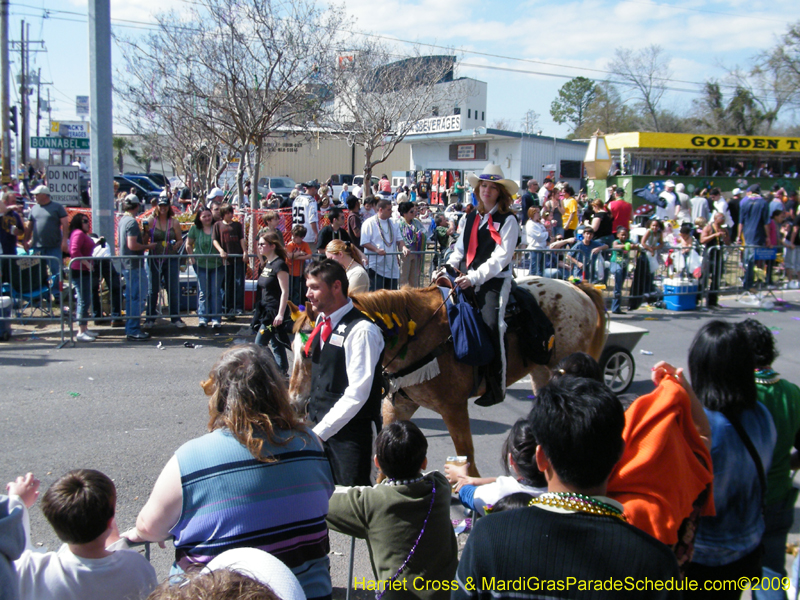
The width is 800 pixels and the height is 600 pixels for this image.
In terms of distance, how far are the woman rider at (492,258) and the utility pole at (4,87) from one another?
2134cm

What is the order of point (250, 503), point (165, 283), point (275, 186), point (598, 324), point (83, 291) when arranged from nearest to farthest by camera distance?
point (250, 503) → point (598, 324) → point (83, 291) → point (165, 283) → point (275, 186)

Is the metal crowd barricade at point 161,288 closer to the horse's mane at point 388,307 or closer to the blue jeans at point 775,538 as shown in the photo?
the horse's mane at point 388,307

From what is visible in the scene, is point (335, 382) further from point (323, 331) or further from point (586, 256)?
point (586, 256)

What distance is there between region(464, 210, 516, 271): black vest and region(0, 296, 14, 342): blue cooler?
23.6 feet

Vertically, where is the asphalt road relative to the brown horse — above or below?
below

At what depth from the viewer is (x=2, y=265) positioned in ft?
32.1

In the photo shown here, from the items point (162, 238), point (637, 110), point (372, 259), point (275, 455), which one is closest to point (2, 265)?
point (162, 238)

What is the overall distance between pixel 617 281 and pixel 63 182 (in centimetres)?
1030

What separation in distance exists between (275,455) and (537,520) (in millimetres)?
1001

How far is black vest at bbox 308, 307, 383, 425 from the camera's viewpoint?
374 centimetres

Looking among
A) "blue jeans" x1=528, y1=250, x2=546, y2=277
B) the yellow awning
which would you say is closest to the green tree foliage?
the yellow awning

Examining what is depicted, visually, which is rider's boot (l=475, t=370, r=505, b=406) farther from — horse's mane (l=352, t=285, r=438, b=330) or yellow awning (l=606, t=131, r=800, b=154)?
yellow awning (l=606, t=131, r=800, b=154)

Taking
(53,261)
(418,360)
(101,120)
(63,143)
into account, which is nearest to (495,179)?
(418,360)

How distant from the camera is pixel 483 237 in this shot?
17.3 feet
